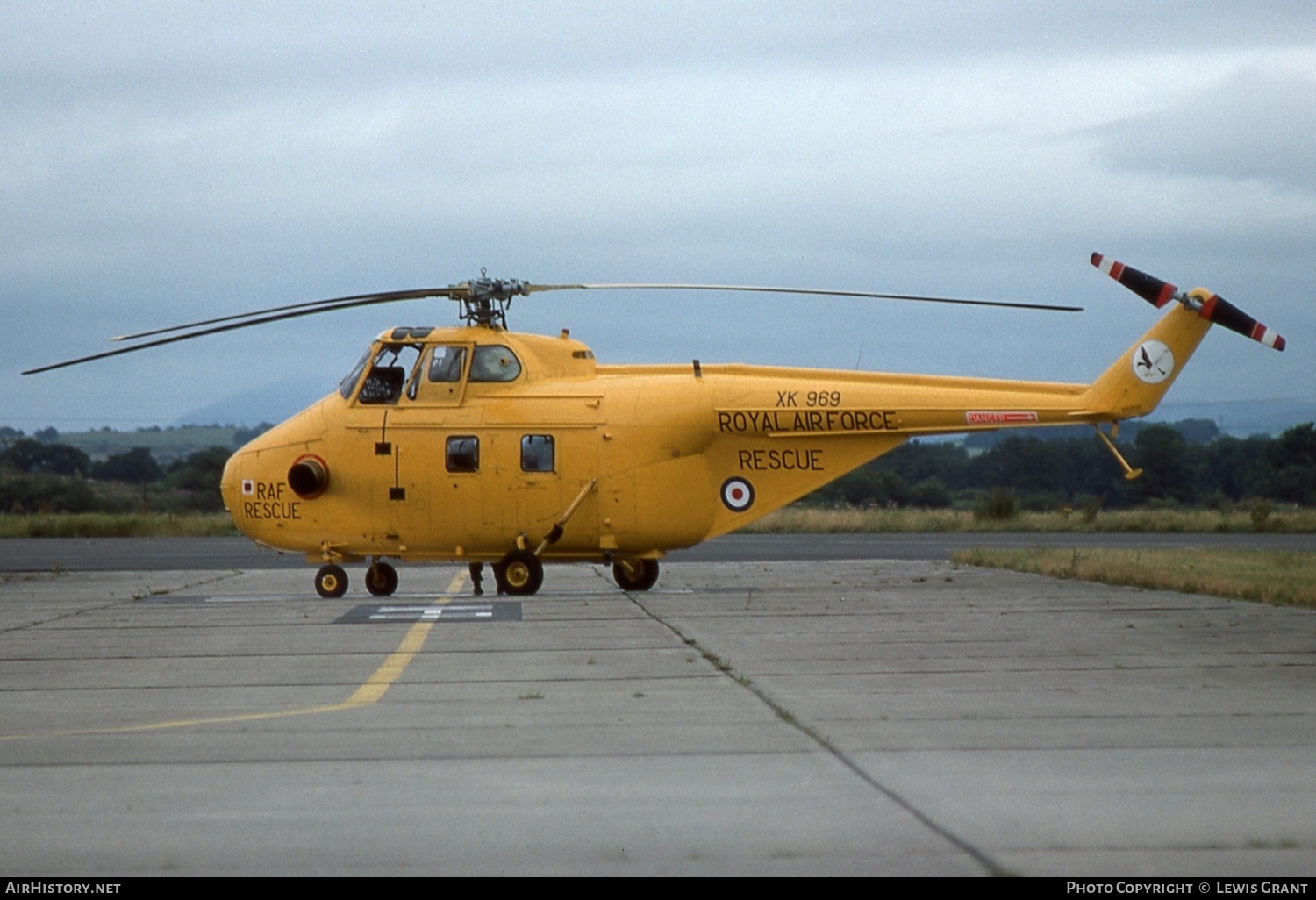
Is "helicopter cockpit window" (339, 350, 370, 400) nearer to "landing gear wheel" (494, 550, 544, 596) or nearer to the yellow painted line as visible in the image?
"landing gear wheel" (494, 550, 544, 596)

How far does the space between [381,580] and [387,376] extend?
2.84 metres

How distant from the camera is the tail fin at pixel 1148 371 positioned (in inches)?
810

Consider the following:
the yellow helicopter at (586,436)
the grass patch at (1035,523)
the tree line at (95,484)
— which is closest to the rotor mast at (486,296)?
the yellow helicopter at (586,436)

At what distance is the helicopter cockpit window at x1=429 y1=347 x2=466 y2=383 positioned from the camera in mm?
21609

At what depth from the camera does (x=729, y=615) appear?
55.9 feet

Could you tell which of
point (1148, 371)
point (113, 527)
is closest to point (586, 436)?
point (1148, 371)

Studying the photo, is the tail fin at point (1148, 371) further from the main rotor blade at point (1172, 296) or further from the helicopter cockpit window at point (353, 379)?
the helicopter cockpit window at point (353, 379)

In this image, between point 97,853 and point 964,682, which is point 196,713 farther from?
point 964,682

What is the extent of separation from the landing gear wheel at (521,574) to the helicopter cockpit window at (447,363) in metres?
2.57

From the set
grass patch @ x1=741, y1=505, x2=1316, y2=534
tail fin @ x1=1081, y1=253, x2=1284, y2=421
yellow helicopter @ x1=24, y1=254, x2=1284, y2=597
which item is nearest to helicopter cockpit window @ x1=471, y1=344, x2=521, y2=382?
yellow helicopter @ x1=24, y1=254, x2=1284, y2=597

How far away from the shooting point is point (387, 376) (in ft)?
71.6

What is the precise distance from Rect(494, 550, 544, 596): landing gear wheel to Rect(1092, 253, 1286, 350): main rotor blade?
8.20 m
